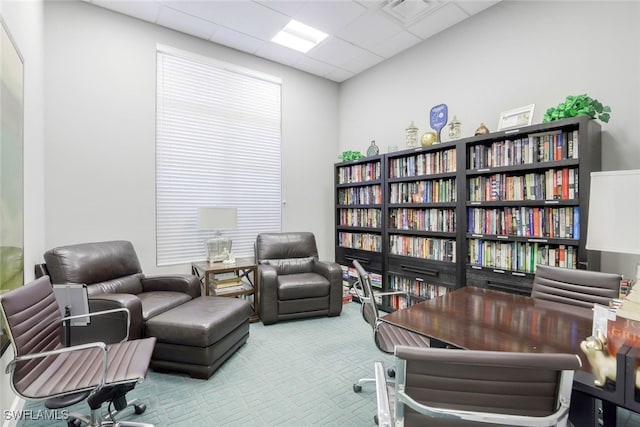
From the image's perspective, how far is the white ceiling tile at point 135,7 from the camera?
3.07 metres

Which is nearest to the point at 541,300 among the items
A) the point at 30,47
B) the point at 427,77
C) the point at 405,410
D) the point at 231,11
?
the point at 405,410

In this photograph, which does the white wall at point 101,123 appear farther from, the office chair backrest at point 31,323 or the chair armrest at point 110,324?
the office chair backrest at point 31,323

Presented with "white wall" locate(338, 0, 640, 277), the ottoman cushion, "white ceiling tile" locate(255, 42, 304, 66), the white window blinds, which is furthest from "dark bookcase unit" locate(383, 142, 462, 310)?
the ottoman cushion

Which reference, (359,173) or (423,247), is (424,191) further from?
(359,173)

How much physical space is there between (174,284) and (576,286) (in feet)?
10.7

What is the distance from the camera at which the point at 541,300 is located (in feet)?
6.07

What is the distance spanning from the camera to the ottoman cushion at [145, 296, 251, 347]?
2.22 meters

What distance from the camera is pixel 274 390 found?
213cm

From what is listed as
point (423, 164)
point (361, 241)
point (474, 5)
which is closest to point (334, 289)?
point (361, 241)

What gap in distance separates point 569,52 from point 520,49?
427mm

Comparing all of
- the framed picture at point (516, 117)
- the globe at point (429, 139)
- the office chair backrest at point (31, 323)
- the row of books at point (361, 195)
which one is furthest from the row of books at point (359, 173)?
the office chair backrest at point (31, 323)

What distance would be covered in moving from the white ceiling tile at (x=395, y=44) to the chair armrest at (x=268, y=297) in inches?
124

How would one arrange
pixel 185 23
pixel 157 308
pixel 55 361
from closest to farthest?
1. pixel 55 361
2. pixel 157 308
3. pixel 185 23

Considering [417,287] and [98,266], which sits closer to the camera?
[98,266]
